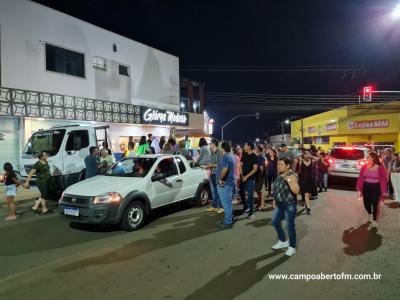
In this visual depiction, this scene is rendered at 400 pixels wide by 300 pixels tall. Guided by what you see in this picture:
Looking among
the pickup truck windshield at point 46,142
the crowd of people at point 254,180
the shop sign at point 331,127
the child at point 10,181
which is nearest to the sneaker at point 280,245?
the crowd of people at point 254,180

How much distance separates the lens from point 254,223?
7.39m

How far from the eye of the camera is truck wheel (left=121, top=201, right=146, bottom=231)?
22.1 ft

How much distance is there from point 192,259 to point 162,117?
15.5m

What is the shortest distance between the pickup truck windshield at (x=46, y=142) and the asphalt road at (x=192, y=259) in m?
3.01

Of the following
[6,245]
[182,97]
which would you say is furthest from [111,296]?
[182,97]

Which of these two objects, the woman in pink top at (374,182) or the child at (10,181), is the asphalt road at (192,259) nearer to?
the woman in pink top at (374,182)

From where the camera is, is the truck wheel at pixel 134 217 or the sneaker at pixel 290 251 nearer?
the sneaker at pixel 290 251

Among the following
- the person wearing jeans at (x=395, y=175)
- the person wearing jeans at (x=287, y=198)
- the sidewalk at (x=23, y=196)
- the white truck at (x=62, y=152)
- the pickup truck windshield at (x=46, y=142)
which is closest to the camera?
the person wearing jeans at (x=287, y=198)

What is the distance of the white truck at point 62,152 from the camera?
33.2 feet

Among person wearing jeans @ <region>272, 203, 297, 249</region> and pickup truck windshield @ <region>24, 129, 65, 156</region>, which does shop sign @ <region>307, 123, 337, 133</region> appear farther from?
person wearing jeans @ <region>272, 203, 297, 249</region>

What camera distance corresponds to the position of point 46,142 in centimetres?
1059

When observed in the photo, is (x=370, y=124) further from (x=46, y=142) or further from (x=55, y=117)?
(x=46, y=142)

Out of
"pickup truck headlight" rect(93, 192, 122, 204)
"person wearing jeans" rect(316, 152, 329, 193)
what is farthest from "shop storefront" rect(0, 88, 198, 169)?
"person wearing jeans" rect(316, 152, 329, 193)

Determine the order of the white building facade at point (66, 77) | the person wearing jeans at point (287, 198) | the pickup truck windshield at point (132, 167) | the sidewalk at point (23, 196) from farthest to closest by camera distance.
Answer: the white building facade at point (66, 77), the sidewalk at point (23, 196), the pickup truck windshield at point (132, 167), the person wearing jeans at point (287, 198)
